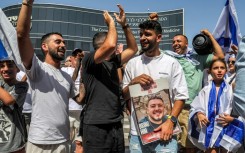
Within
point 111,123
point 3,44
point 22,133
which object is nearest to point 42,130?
point 22,133

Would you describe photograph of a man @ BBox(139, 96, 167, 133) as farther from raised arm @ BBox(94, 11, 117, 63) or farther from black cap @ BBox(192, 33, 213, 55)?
black cap @ BBox(192, 33, 213, 55)

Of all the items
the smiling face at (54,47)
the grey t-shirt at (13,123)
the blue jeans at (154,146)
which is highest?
the smiling face at (54,47)

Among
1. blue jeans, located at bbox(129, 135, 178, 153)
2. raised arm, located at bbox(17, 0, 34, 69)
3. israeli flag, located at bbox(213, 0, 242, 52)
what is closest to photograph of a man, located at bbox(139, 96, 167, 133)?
blue jeans, located at bbox(129, 135, 178, 153)

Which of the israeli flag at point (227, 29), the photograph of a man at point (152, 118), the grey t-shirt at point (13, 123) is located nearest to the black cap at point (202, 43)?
the israeli flag at point (227, 29)

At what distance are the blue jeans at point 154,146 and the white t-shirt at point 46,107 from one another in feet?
2.42

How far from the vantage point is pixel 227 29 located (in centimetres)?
518

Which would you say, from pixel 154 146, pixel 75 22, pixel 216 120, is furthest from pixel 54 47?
pixel 75 22

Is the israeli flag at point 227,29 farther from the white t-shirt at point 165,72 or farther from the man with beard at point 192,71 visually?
the white t-shirt at point 165,72

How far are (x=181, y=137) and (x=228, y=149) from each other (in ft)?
3.38

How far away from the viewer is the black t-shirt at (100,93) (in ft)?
9.57

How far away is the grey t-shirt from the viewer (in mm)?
2916

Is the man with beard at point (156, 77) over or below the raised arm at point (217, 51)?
below

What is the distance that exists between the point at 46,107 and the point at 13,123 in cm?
36

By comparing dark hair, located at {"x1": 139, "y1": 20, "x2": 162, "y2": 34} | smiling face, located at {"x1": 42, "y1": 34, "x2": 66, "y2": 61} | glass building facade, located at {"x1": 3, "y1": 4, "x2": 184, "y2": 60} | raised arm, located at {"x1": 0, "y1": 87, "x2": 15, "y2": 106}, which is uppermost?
glass building facade, located at {"x1": 3, "y1": 4, "x2": 184, "y2": 60}
